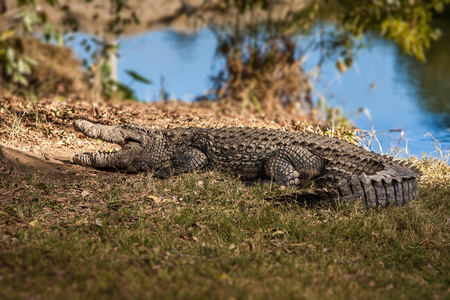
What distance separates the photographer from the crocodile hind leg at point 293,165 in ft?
18.9

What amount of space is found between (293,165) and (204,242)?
6.59 ft

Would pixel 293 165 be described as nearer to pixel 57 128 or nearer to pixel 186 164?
pixel 186 164

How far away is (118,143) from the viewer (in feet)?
20.9

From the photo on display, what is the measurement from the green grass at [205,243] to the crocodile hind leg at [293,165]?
0.97 ft

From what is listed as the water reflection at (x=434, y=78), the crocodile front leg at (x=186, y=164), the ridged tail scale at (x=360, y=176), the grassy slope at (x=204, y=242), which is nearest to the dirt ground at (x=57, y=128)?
the grassy slope at (x=204, y=242)

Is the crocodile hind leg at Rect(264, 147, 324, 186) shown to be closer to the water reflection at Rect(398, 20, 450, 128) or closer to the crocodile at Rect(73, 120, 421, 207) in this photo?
the crocodile at Rect(73, 120, 421, 207)

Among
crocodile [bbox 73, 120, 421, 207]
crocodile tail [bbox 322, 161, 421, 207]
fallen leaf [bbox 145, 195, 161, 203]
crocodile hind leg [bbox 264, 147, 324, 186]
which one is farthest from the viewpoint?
crocodile hind leg [bbox 264, 147, 324, 186]

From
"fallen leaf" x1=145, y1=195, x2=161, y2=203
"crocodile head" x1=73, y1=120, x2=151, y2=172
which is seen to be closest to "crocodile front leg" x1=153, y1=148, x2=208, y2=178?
"crocodile head" x1=73, y1=120, x2=151, y2=172

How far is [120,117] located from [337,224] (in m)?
4.03

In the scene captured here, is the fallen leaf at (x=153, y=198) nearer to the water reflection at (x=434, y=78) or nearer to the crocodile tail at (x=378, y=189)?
the crocodile tail at (x=378, y=189)

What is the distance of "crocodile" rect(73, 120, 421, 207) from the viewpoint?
17.6 ft

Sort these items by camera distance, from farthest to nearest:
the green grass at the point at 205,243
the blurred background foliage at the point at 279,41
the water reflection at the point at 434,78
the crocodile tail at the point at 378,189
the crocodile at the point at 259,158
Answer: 1. the water reflection at the point at 434,78
2. the blurred background foliage at the point at 279,41
3. the crocodile at the point at 259,158
4. the crocodile tail at the point at 378,189
5. the green grass at the point at 205,243

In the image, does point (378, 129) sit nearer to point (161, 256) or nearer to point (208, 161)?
point (208, 161)

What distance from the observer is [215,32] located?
11359mm
